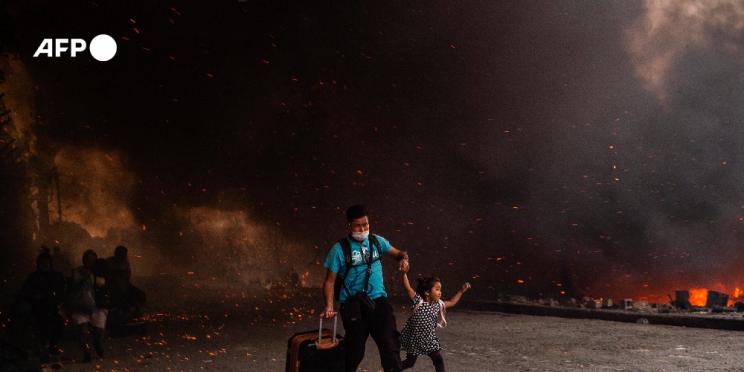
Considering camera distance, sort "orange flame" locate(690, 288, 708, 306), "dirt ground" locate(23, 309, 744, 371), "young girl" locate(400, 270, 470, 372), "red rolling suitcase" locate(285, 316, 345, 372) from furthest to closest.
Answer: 1. "orange flame" locate(690, 288, 708, 306)
2. "dirt ground" locate(23, 309, 744, 371)
3. "young girl" locate(400, 270, 470, 372)
4. "red rolling suitcase" locate(285, 316, 345, 372)

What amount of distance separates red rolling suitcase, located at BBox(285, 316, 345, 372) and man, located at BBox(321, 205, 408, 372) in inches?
4.1

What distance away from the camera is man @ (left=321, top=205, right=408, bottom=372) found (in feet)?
17.1

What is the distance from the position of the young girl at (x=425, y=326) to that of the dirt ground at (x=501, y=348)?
92cm

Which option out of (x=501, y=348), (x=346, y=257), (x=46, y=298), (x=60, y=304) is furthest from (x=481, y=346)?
(x=46, y=298)

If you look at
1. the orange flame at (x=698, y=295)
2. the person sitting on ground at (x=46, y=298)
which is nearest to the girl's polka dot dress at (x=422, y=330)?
the person sitting on ground at (x=46, y=298)

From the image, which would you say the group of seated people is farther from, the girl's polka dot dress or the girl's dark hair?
the girl's dark hair

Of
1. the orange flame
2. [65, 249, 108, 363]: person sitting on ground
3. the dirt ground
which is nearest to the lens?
the dirt ground

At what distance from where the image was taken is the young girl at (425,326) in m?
6.31

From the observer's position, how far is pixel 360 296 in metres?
5.28

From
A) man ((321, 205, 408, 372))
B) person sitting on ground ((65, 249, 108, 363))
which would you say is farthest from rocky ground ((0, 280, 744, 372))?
man ((321, 205, 408, 372))

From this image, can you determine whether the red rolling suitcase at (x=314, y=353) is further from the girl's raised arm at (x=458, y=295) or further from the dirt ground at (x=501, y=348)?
the dirt ground at (x=501, y=348)

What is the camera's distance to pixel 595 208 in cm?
2200

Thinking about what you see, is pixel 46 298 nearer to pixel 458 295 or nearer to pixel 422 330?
pixel 422 330

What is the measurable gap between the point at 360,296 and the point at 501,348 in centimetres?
437
